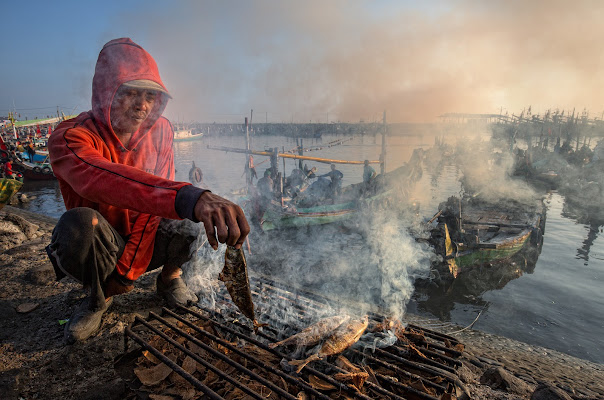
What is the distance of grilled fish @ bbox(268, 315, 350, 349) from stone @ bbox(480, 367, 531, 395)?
1966mm

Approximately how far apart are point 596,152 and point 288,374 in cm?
4668

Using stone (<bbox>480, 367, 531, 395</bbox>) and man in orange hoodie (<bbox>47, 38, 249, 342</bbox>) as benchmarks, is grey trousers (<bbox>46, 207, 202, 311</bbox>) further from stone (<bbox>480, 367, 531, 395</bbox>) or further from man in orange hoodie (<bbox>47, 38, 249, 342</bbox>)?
stone (<bbox>480, 367, 531, 395</bbox>)

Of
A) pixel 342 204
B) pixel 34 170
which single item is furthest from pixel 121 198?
pixel 34 170

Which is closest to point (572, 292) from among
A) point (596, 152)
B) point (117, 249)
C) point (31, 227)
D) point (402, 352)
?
point (402, 352)

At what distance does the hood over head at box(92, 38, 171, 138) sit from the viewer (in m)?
2.56

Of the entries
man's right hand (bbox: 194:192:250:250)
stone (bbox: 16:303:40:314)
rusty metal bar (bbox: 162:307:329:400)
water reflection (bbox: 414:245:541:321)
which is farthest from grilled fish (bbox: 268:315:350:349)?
water reflection (bbox: 414:245:541:321)

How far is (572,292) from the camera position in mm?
11375

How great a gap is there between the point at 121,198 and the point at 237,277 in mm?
955

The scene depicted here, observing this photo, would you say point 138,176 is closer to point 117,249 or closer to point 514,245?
point 117,249

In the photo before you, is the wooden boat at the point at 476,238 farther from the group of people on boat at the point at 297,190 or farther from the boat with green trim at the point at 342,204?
the group of people on boat at the point at 297,190

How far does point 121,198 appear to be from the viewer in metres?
1.99

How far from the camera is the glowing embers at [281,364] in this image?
80.7 inches

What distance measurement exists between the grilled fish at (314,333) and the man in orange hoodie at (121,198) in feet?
3.40

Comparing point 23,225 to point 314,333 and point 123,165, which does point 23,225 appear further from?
point 314,333
